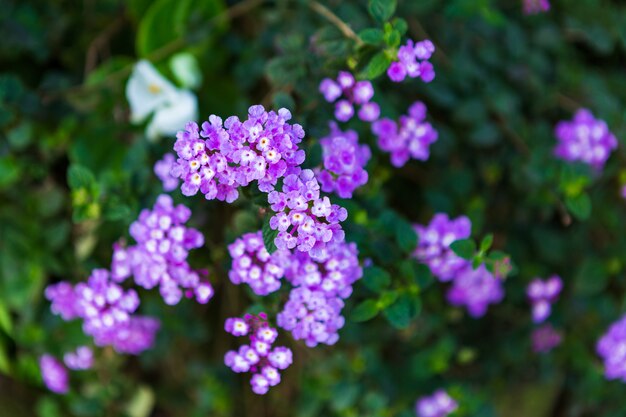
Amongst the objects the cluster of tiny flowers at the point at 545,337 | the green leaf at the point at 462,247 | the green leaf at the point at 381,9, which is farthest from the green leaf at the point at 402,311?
the cluster of tiny flowers at the point at 545,337

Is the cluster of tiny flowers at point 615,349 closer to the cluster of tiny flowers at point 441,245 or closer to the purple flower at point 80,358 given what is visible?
the cluster of tiny flowers at point 441,245

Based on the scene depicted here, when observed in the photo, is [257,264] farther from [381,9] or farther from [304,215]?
[381,9]

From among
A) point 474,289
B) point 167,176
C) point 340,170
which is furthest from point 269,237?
point 474,289

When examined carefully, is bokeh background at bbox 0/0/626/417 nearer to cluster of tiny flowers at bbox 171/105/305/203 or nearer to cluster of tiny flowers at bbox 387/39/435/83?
cluster of tiny flowers at bbox 387/39/435/83

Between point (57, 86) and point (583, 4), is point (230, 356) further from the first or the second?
point (583, 4)

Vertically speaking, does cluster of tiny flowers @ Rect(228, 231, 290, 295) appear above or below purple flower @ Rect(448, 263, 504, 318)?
above

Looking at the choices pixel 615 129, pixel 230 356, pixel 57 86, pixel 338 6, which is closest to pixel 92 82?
pixel 57 86

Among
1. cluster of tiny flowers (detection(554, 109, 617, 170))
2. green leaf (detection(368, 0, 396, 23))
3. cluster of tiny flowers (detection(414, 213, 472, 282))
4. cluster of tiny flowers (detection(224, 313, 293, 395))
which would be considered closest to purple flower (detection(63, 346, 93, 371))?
cluster of tiny flowers (detection(224, 313, 293, 395))
